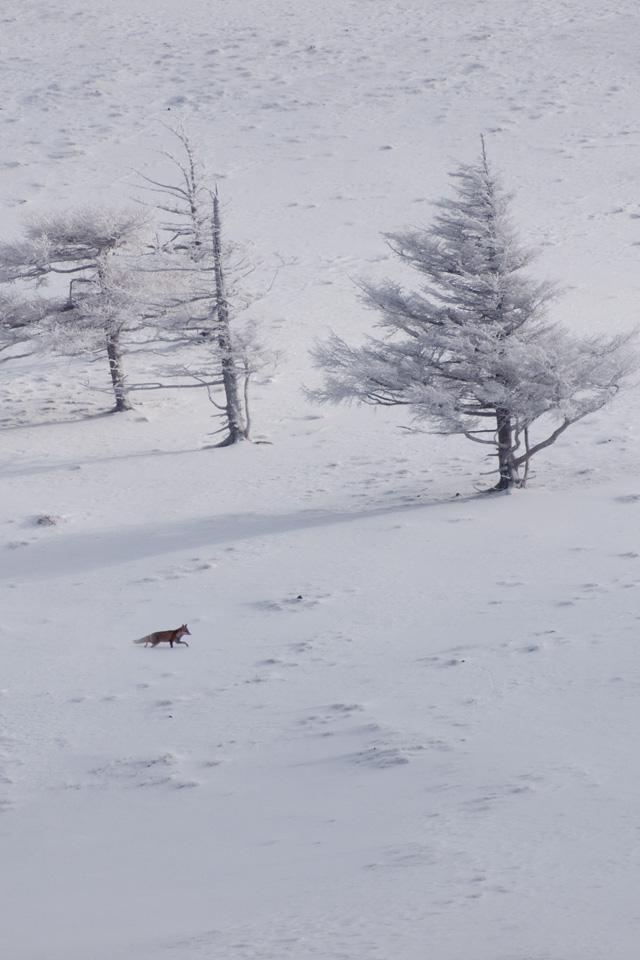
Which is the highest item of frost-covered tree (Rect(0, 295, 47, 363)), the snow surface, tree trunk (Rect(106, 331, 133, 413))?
frost-covered tree (Rect(0, 295, 47, 363))

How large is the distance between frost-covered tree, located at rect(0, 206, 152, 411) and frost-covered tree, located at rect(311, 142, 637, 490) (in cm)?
637

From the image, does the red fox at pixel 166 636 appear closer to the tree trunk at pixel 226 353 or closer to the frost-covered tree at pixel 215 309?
the frost-covered tree at pixel 215 309

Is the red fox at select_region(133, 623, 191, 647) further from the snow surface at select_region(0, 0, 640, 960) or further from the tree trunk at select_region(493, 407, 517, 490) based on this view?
the tree trunk at select_region(493, 407, 517, 490)

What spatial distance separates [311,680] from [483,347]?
6.32m

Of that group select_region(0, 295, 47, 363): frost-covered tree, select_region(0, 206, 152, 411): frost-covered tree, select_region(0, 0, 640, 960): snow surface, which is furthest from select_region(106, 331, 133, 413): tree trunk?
select_region(0, 295, 47, 363): frost-covered tree

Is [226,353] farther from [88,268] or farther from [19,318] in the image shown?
[19,318]

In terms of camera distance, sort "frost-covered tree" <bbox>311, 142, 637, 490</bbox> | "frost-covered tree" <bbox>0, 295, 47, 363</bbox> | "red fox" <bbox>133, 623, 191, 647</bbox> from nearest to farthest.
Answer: "red fox" <bbox>133, 623, 191, 647</bbox>
"frost-covered tree" <bbox>311, 142, 637, 490</bbox>
"frost-covered tree" <bbox>0, 295, 47, 363</bbox>

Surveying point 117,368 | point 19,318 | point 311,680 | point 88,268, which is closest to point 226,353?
point 117,368

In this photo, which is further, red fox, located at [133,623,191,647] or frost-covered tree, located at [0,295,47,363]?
frost-covered tree, located at [0,295,47,363]

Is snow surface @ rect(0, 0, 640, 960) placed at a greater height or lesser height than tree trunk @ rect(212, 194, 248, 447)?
lesser

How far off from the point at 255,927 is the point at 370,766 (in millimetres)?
1930

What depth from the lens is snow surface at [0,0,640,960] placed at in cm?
432

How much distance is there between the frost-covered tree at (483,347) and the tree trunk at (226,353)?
3.70 metres

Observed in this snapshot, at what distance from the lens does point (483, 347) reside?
12.4 m
